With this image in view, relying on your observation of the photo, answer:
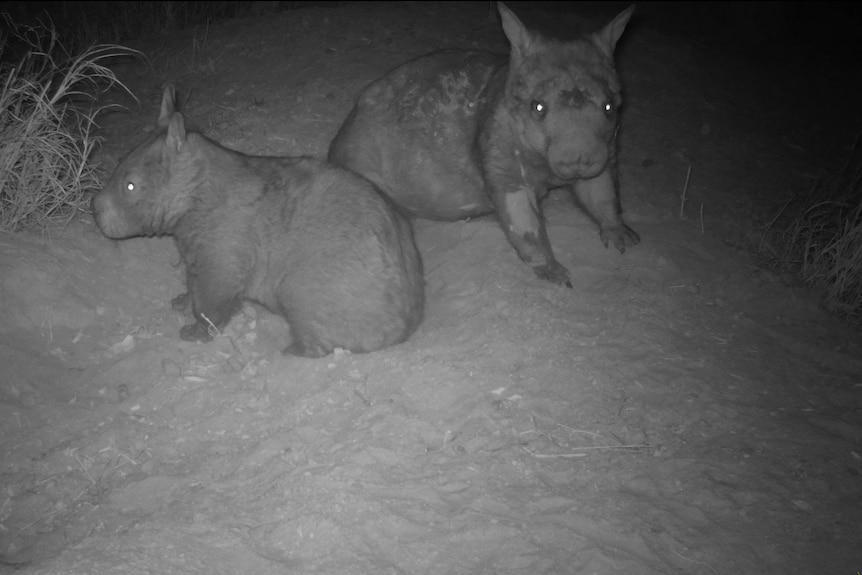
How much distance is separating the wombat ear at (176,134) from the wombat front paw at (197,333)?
49.6 inches

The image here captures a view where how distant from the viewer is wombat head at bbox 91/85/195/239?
4917 mm

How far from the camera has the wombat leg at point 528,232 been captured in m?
5.22

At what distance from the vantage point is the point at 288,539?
311 cm

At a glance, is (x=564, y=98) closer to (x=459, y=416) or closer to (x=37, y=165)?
(x=459, y=416)

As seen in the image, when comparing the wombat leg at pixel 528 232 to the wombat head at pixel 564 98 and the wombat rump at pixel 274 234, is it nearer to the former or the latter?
the wombat head at pixel 564 98

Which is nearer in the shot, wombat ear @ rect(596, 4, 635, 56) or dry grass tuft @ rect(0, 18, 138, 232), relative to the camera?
dry grass tuft @ rect(0, 18, 138, 232)

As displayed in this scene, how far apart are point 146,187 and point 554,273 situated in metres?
3.02

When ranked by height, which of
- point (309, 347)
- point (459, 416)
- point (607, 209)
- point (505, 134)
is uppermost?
point (505, 134)

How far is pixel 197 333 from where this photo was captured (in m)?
4.84

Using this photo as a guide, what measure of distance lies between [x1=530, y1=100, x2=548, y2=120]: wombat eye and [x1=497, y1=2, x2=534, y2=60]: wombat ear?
1.39ft

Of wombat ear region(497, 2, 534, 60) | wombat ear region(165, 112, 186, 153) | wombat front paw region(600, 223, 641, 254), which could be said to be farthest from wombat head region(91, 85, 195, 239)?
wombat front paw region(600, 223, 641, 254)

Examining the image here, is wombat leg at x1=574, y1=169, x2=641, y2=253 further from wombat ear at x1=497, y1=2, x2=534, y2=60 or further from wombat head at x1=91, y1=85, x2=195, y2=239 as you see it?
wombat head at x1=91, y1=85, x2=195, y2=239

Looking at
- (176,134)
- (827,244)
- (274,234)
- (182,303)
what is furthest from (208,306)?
(827,244)

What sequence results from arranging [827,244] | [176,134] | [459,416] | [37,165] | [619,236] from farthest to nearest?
1. [827,244]
2. [619,236]
3. [37,165]
4. [176,134]
5. [459,416]
